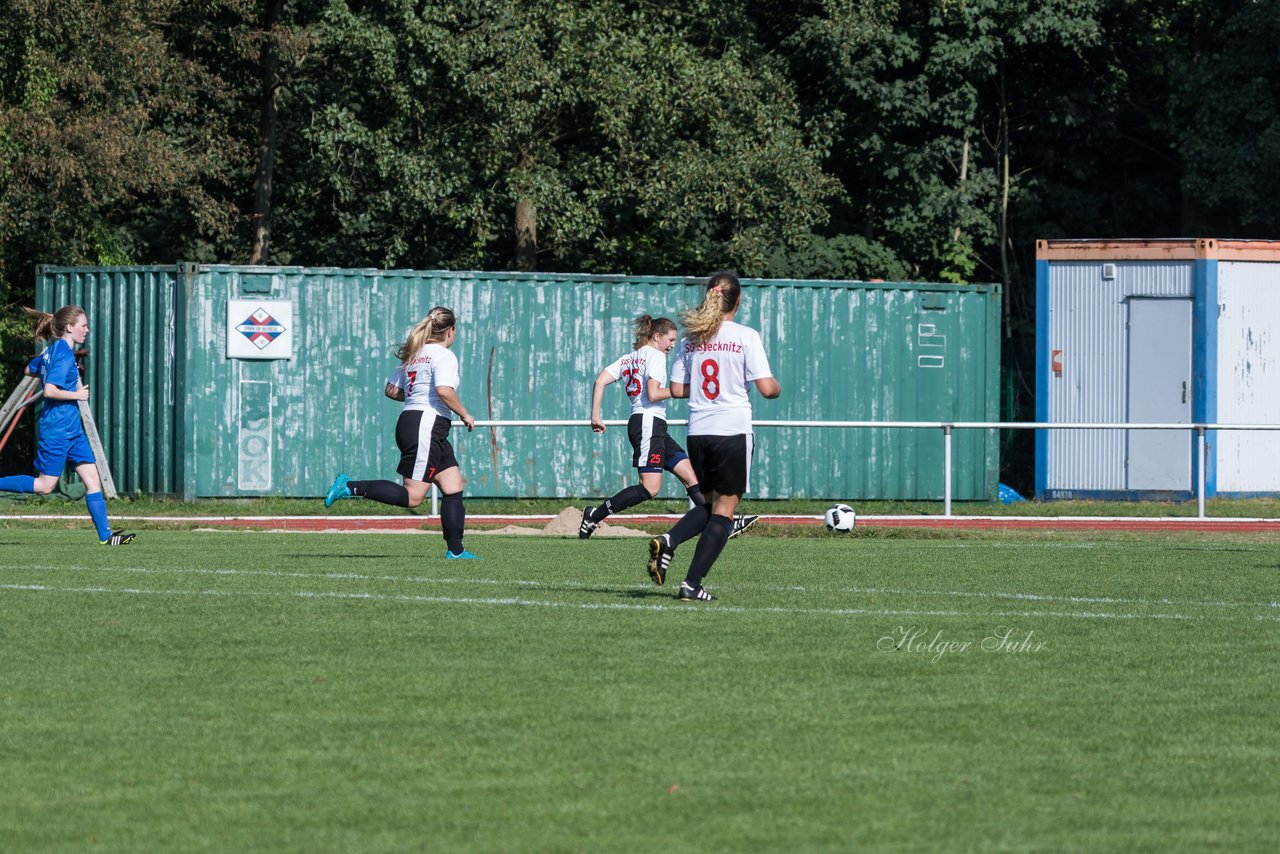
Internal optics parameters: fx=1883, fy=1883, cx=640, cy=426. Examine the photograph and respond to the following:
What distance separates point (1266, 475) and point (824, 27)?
38.8 feet

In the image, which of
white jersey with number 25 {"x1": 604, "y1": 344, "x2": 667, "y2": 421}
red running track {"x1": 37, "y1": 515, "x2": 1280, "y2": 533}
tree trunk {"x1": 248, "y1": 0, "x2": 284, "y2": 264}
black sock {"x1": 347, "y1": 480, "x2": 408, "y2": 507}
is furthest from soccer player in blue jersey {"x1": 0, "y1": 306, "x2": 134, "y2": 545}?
tree trunk {"x1": 248, "y1": 0, "x2": 284, "y2": 264}

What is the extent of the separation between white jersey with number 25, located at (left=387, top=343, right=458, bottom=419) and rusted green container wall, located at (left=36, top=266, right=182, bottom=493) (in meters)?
10.8

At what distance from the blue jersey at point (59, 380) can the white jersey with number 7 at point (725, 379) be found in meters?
5.89

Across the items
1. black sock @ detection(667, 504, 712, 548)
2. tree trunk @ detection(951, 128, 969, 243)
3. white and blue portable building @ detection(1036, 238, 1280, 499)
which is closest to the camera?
black sock @ detection(667, 504, 712, 548)

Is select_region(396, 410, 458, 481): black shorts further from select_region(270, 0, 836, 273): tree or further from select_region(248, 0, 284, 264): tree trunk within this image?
select_region(248, 0, 284, 264): tree trunk

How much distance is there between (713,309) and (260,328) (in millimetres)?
14196

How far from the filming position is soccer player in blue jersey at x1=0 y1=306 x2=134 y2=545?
1400cm

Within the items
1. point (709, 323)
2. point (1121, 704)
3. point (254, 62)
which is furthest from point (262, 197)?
point (1121, 704)

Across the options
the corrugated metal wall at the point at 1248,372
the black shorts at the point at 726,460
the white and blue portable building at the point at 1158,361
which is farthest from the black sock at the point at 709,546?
the corrugated metal wall at the point at 1248,372

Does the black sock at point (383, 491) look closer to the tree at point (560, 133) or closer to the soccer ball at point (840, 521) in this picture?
the soccer ball at point (840, 521)

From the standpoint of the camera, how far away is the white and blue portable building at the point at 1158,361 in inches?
975

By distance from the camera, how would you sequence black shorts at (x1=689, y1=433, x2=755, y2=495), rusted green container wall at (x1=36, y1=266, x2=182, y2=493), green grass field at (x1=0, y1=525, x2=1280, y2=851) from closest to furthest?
green grass field at (x1=0, y1=525, x2=1280, y2=851), black shorts at (x1=689, y1=433, x2=755, y2=495), rusted green container wall at (x1=36, y1=266, x2=182, y2=493)

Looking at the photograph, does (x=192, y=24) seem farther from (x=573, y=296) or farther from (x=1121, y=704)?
(x=1121, y=704)

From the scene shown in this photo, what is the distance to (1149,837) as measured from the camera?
4914mm
